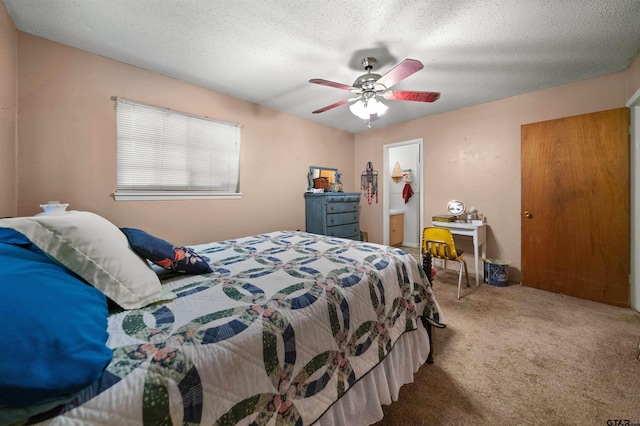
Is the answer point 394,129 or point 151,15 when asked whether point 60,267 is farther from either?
point 394,129

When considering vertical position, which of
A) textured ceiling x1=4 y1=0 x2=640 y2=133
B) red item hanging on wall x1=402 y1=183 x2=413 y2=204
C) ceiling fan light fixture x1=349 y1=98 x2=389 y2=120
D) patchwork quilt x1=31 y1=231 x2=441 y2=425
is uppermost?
textured ceiling x1=4 y1=0 x2=640 y2=133

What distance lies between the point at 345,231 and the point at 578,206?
8.81 feet

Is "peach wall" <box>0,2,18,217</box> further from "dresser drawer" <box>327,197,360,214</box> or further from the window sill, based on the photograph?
"dresser drawer" <box>327,197,360,214</box>

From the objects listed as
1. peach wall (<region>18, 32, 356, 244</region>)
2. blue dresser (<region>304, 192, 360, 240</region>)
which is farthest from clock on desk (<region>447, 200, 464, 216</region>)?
peach wall (<region>18, 32, 356, 244</region>)

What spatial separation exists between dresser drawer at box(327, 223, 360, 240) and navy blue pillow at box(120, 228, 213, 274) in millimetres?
2398

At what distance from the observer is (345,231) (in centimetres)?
379

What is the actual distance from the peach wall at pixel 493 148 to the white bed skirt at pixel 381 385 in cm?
244

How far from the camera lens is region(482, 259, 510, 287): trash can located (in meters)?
3.04

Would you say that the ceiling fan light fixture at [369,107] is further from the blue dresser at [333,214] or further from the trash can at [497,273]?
the trash can at [497,273]

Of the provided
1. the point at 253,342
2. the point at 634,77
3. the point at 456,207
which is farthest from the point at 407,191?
the point at 253,342

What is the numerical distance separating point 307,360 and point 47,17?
9.26ft

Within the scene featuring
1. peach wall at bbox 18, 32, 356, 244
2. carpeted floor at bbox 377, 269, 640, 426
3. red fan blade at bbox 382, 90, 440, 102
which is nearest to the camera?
carpeted floor at bbox 377, 269, 640, 426

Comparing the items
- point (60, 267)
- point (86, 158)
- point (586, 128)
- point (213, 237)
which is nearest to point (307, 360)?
point (60, 267)

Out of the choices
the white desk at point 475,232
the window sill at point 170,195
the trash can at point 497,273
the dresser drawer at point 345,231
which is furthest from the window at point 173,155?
the trash can at point 497,273
